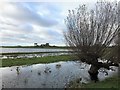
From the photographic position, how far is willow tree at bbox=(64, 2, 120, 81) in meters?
26.1

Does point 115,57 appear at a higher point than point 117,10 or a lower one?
lower

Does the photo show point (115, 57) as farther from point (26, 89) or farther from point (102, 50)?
point (26, 89)

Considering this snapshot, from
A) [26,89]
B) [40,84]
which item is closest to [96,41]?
[40,84]

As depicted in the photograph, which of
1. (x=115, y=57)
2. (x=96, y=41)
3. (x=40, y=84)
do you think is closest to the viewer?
(x=40, y=84)

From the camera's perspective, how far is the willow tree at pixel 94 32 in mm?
26078

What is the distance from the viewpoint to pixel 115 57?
91.0 feet

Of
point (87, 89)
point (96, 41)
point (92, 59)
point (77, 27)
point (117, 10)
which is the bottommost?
point (87, 89)

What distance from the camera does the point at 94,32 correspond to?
85.4ft

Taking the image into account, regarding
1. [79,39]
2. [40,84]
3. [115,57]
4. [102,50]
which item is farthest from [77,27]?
[40,84]

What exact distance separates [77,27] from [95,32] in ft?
7.25

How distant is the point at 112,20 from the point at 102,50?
3645 mm

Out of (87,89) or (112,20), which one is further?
(112,20)

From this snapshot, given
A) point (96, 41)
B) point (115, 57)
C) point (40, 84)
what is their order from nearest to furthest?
point (40, 84)
point (96, 41)
point (115, 57)

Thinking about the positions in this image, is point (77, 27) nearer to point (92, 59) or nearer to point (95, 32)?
point (95, 32)
